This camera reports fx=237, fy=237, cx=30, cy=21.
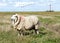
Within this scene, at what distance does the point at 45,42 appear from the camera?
11.3m

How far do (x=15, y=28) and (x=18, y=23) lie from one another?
0.39m

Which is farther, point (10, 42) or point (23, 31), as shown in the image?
point (23, 31)

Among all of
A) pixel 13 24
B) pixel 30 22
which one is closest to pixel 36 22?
pixel 30 22

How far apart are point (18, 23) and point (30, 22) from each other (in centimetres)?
79

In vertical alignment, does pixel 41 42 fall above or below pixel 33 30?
above

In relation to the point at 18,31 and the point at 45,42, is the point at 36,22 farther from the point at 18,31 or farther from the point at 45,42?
the point at 45,42

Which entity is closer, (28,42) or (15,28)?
(28,42)

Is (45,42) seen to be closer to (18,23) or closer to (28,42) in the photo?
(28,42)

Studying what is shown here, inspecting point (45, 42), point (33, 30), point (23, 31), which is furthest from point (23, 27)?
point (45, 42)

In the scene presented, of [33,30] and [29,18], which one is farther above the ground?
[29,18]

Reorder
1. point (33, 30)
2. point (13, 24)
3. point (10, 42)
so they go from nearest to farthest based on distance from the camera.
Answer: point (10, 42) < point (13, 24) < point (33, 30)

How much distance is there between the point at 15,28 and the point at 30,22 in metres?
1.06

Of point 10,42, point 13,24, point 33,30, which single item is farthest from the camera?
point 33,30

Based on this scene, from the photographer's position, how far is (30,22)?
612 inches
